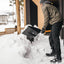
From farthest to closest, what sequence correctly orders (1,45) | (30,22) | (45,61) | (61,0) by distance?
1. (30,22)
2. (61,0)
3. (1,45)
4. (45,61)

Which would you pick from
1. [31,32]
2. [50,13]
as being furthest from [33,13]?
[50,13]

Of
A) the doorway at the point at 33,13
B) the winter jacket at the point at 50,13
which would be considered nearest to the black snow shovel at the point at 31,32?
the winter jacket at the point at 50,13

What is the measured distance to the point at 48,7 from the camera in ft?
10.00

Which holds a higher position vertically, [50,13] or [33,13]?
[33,13]

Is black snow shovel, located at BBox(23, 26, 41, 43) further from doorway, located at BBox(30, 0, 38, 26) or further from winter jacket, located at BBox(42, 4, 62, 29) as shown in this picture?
doorway, located at BBox(30, 0, 38, 26)

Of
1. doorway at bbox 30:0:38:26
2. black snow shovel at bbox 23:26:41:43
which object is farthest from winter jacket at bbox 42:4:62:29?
doorway at bbox 30:0:38:26

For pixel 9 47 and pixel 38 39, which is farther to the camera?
pixel 38 39

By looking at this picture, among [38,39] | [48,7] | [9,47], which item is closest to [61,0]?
[38,39]

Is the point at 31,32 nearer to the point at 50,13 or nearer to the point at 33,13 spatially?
the point at 50,13

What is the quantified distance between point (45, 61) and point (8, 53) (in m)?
A: 0.93

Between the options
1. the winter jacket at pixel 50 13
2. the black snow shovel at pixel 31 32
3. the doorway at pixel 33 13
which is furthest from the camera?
the doorway at pixel 33 13

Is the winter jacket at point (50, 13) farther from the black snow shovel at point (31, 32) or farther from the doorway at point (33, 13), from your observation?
the doorway at point (33, 13)

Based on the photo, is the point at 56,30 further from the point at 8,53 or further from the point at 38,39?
the point at 38,39

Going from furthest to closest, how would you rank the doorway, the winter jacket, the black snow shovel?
the doorway → the black snow shovel → the winter jacket
